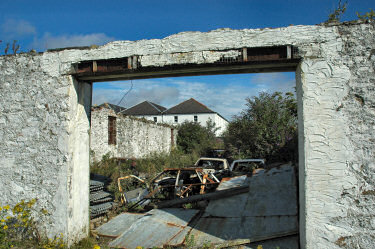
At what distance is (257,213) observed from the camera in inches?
190

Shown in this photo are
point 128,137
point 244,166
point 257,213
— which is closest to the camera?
point 257,213

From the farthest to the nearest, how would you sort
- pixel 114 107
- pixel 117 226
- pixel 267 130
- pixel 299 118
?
pixel 114 107 < pixel 267 130 < pixel 117 226 < pixel 299 118

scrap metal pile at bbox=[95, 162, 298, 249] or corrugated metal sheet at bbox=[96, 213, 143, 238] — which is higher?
scrap metal pile at bbox=[95, 162, 298, 249]

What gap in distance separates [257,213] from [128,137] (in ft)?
35.3

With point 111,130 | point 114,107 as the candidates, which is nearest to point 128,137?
point 111,130

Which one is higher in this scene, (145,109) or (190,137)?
(145,109)

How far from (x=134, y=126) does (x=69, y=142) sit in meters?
11.2

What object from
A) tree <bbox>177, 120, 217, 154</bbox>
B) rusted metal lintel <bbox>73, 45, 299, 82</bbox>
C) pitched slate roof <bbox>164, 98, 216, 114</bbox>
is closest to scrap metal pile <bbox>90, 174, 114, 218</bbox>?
rusted metal lintel <bbox>73, 45, 299, 82</bbox>

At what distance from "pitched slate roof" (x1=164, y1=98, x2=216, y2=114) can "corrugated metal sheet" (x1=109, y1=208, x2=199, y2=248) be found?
3532 cm

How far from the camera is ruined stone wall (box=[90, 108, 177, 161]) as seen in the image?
474 inches

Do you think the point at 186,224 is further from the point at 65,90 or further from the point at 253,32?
the point at 253,32

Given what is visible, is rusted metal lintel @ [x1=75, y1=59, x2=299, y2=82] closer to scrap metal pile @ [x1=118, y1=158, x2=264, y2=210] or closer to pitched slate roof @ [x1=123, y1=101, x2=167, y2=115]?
scrap metal pile @ [x1=118, y1=158, x2=264, y2=210]

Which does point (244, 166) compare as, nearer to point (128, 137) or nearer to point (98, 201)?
point (98, 201)

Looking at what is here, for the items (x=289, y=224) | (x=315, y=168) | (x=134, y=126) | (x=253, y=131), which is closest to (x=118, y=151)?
(x=134, y=126)
